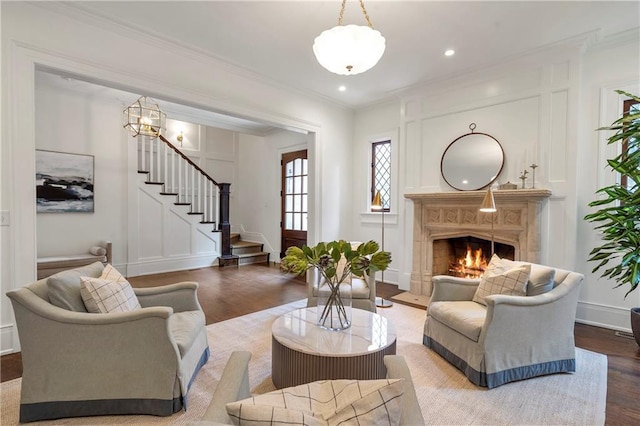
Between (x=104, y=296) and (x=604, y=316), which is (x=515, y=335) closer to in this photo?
(x=604, y=316)

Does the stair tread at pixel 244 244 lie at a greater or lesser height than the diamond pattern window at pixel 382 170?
lesser

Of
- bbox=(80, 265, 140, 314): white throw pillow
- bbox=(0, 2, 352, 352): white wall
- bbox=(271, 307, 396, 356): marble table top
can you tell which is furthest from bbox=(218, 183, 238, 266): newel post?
bbox=(80, 265, 140, 314): white throw pillow

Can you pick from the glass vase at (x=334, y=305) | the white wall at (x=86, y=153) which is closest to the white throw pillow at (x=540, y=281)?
the glass vase at (x=334, y=305)

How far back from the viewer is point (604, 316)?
11.4 ft

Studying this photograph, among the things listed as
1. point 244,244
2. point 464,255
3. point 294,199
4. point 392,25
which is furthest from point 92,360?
point 244,244

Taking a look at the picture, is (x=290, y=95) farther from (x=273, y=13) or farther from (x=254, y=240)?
(x=254, y=240)

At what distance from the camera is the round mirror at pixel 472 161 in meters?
4.10

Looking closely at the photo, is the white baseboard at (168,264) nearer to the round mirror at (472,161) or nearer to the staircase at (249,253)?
the staircase at (249,253)

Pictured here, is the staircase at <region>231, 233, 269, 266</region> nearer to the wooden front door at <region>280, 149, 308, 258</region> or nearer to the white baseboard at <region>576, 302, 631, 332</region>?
the wooden front door at <region>280, 149, 308, 258</region>

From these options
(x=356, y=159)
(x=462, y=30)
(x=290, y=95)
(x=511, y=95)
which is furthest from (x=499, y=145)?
(x=290, y=95)

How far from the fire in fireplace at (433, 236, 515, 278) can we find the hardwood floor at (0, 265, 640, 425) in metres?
0.83

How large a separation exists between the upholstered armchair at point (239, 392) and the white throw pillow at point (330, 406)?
3.4 inches

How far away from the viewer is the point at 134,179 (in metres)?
5.78

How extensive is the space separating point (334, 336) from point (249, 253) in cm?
553
